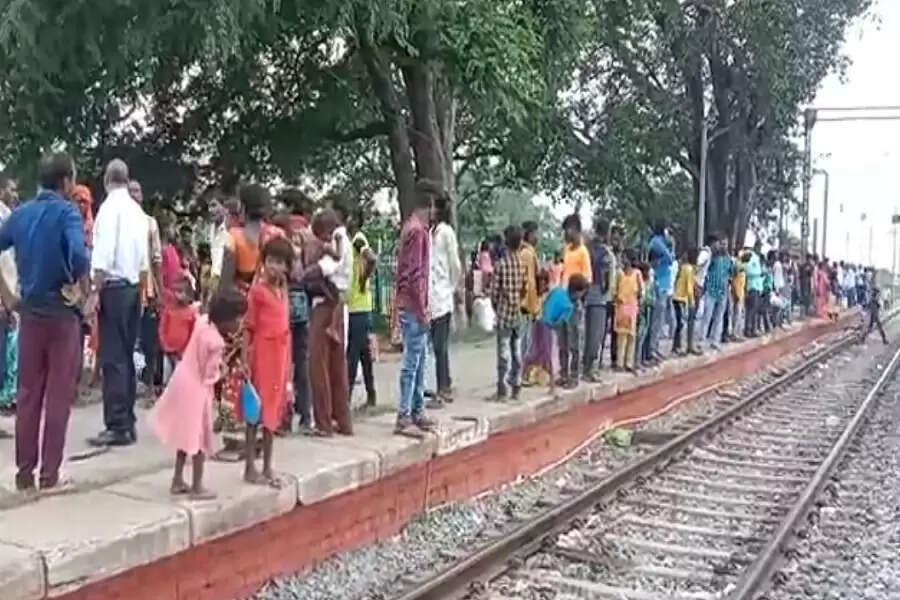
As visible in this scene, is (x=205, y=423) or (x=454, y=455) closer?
(x=205, y=423)

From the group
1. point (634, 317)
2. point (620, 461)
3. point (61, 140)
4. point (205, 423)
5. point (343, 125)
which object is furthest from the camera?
point (343, 125)

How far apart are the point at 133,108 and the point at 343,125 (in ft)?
11.3

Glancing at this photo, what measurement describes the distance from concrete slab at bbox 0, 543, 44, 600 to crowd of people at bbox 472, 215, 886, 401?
6537 millimetres

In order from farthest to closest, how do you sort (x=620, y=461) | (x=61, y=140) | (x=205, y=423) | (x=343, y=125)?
(x=343, y=125), (x=61, y=140), (x=620, y=461), (x=205, y=423)

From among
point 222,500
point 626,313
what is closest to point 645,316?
point 626,313

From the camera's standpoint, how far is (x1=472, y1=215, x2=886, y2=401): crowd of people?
38.1ft

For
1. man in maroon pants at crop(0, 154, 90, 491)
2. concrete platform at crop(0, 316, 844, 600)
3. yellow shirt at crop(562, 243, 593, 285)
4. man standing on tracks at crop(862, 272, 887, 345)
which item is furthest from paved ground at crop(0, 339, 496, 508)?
man standing on tracks at crop(862, 272, 887, 345)

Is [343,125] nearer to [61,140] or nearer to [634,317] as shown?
[61,140]

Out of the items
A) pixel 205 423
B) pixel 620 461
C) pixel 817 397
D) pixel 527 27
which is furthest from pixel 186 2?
pixel 817 397

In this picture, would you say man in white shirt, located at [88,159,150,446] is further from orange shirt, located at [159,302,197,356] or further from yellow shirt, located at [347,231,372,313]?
yellow shirt, located at [347,231,372,313]

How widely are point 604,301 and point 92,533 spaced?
8861mm

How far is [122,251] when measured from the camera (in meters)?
7.85

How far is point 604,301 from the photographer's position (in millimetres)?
13891

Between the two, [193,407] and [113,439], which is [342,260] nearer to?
[113,439]
